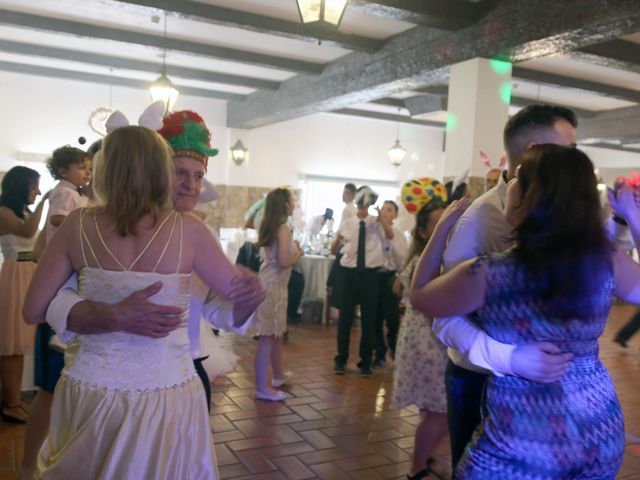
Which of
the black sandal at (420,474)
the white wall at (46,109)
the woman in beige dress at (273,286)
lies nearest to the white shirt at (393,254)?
the woman in beige dress at (273,286)

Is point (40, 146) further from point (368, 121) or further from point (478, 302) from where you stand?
point (478, 302)

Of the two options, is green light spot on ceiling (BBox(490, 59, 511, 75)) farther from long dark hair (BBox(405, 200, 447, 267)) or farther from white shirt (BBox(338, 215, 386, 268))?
long dark hair (BBox(405, 200, 447, 267))

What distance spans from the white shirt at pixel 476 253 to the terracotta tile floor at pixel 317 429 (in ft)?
4.70

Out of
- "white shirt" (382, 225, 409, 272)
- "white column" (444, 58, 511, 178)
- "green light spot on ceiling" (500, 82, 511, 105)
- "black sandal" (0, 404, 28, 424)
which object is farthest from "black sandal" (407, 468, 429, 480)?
"green light spot on ceiling" (500, 82, 511, 105)

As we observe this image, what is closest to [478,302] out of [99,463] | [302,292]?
[99,463]

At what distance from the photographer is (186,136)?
5.61 ft

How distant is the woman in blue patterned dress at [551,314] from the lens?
47.9 inches

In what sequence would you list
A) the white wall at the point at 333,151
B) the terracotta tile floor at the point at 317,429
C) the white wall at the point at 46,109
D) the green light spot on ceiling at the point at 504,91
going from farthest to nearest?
the white wall at the point at 333,151, the white wall at the point at 46,109, the green light spot on ceiling at the point at 504,91, the terracotta tile floor at the point at 317,429

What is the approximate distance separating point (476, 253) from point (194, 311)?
32.4 inches

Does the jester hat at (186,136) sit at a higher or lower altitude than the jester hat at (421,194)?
higher

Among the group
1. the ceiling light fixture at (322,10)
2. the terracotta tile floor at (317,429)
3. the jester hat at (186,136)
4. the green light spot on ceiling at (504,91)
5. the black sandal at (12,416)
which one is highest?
the ceiling light fixture at (322,10)

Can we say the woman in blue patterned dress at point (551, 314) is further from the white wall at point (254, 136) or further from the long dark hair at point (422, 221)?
the white wall at point (254, 136)

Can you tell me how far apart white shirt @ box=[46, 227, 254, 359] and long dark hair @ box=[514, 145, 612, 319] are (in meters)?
0.76

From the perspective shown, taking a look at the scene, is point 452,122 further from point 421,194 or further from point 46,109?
point 46,109
